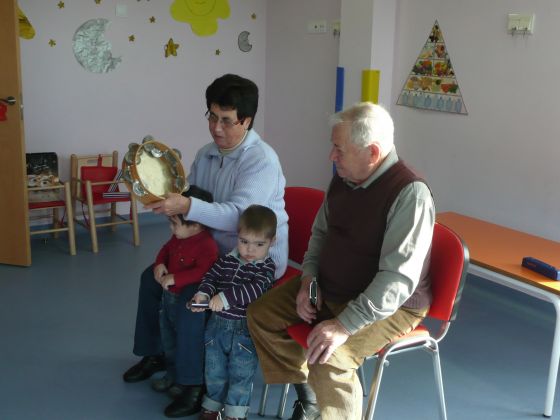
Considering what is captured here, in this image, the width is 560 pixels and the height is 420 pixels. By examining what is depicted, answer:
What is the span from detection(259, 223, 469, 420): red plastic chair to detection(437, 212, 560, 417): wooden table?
0.52m

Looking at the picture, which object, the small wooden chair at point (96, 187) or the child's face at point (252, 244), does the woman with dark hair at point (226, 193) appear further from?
the small wooden chair at point (96, 187)

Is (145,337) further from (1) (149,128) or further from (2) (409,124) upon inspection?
(1) (149,128)

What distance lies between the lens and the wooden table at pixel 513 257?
2.39 meters

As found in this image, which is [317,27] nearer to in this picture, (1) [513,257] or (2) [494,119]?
(2) [494,119]

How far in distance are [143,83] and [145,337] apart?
9.34 feet

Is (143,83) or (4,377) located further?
(143,83)

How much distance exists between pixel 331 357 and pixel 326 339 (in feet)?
0.25

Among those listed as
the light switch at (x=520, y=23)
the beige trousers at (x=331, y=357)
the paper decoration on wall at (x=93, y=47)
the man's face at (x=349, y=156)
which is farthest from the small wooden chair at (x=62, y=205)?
the light switch at (x=520, y=23)

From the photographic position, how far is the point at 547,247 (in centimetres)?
291

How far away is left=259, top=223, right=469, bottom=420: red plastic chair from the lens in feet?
6.49

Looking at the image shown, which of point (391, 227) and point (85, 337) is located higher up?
point (391, 227)

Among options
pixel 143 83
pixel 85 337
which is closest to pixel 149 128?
pixel 143 83

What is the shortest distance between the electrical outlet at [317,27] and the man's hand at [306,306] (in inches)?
121

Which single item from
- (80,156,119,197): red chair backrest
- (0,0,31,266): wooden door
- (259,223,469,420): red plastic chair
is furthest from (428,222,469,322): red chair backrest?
(80,156,119,197): red chair backrest
